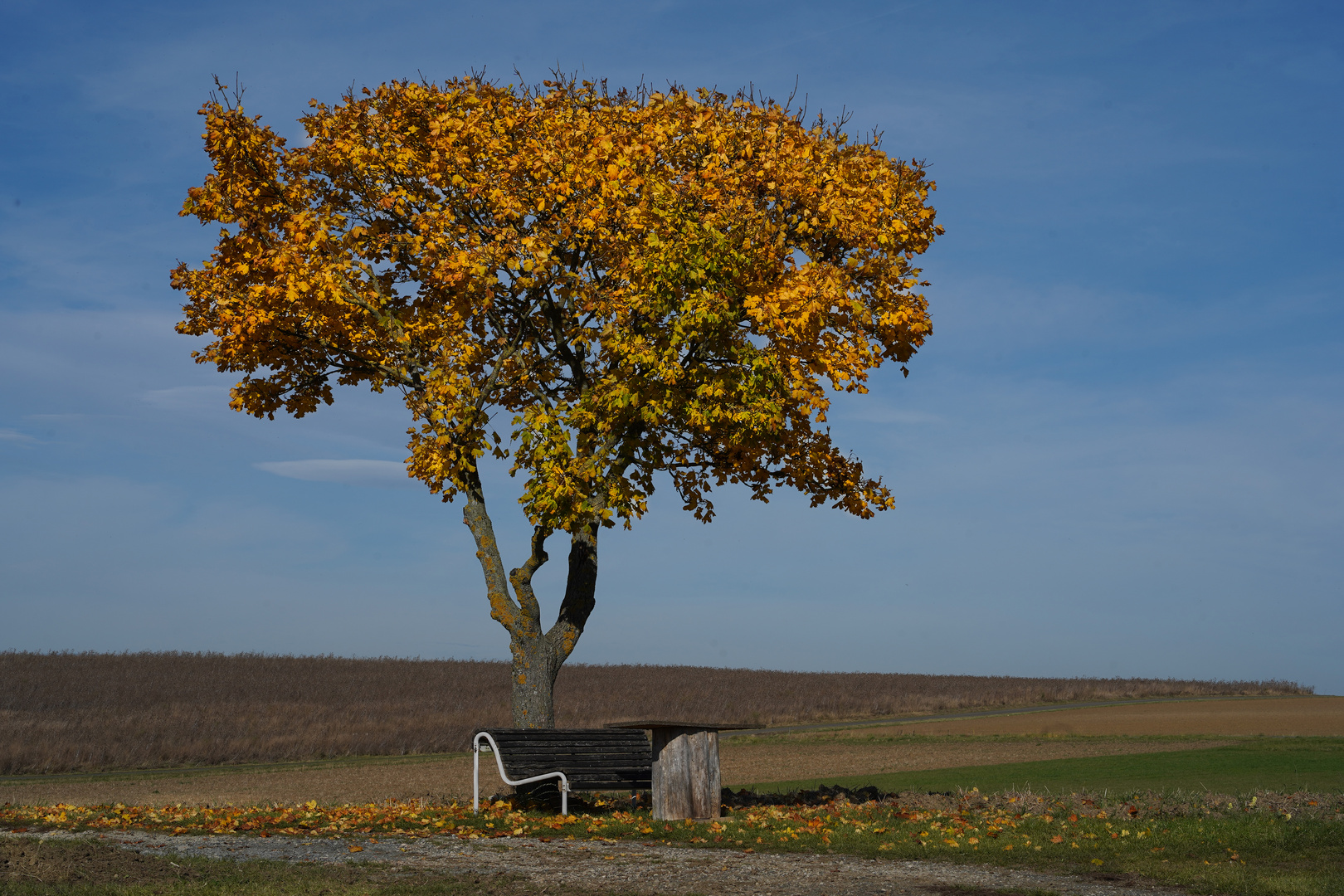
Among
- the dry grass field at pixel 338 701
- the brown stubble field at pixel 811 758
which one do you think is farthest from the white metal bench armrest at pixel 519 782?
the dry grass field at pixel 338 701

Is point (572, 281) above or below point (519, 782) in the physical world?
above

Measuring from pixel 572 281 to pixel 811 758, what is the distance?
15.7m

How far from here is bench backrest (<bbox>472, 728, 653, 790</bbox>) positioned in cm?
1376

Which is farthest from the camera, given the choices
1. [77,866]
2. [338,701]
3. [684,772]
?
[338,701]

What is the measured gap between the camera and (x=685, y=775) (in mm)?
12930

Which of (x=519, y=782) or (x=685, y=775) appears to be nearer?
(x=685, y=775)

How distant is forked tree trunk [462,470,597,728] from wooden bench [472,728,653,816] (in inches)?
66.7

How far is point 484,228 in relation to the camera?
15883 mm

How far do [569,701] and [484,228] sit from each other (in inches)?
1480

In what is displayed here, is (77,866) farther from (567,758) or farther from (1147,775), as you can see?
(1147,775)

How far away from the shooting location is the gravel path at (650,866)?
27.6ft

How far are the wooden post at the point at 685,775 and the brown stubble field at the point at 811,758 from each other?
4.59 metres

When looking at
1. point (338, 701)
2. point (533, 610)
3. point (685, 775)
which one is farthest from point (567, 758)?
point (338, 701)

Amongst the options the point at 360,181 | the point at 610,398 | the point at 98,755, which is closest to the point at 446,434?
the point at 610,398
